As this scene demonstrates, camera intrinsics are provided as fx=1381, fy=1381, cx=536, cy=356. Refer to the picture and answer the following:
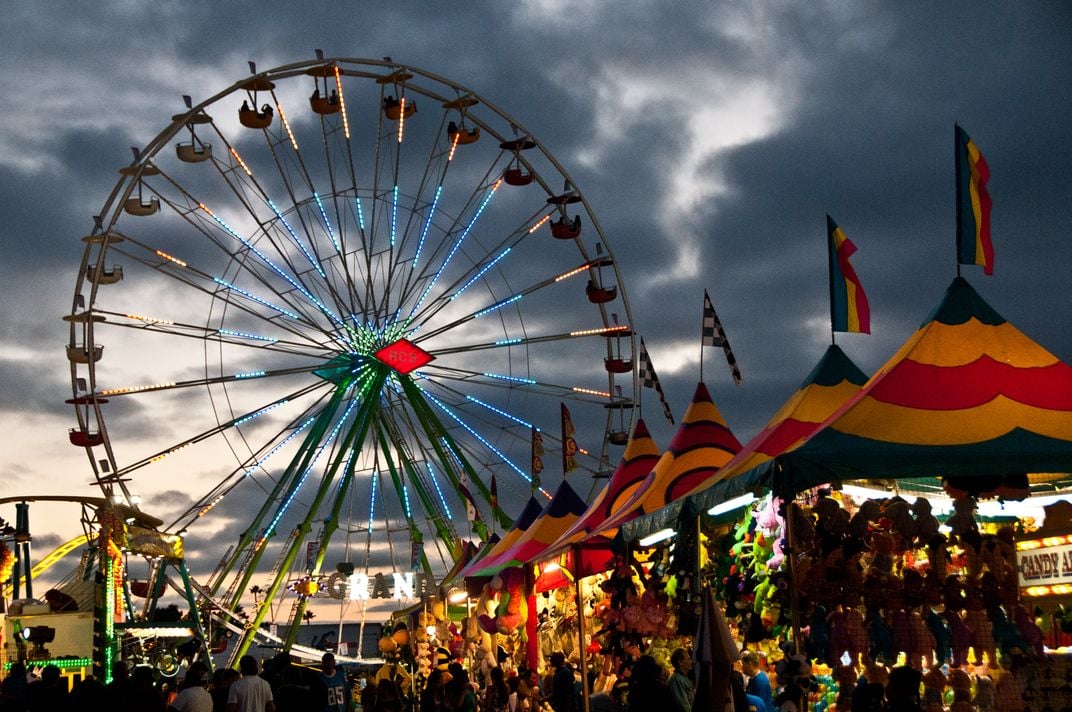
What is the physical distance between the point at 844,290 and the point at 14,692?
22.4ft

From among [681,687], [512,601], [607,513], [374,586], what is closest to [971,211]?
[681,687]

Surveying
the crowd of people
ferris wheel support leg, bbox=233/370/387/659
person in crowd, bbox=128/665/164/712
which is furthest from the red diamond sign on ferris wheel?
person in crowd, bbox=128/665/164/712

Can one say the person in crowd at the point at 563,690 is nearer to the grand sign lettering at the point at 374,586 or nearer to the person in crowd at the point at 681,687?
the person in crowd at the point at 681,687

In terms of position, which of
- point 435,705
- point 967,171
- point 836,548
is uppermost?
point 967,171

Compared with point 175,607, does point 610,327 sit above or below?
above

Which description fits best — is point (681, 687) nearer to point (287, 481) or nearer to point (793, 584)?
point (793, 584)

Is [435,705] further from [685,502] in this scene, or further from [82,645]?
[82,645]

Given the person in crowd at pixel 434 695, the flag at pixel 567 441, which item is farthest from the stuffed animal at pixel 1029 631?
the flag at pixel 567 441

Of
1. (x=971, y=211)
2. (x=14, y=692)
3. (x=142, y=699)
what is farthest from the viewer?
(x=14, y=692)

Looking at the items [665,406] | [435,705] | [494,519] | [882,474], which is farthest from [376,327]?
[882,474]

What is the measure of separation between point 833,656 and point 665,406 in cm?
1246

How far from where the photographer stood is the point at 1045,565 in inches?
344

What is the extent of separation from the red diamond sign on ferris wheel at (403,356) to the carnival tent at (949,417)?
15.3 metres

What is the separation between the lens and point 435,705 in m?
12.8
